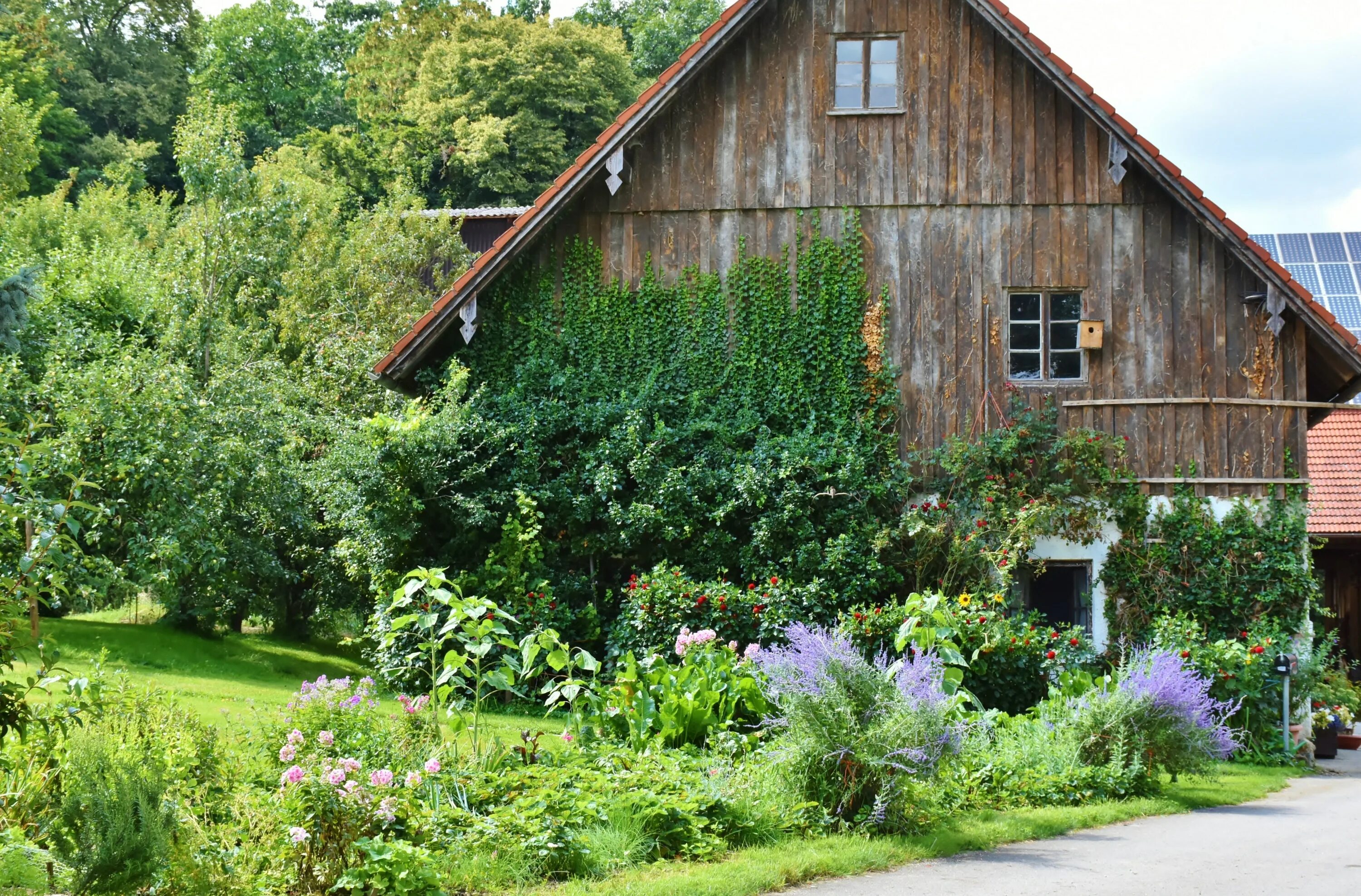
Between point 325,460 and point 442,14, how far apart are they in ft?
115

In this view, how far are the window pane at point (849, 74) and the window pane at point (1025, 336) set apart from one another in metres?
3.84

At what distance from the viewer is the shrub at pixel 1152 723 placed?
1053 centimetres

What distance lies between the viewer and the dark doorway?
53.3 feet

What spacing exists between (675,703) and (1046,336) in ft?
28.8

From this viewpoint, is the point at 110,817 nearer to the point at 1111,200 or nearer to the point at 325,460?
the point at 325,460

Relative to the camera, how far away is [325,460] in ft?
56.1

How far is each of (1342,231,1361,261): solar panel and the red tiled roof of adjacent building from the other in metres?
6.33

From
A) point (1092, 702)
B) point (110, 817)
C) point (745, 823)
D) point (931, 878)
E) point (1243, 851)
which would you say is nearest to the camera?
point (110, 817)

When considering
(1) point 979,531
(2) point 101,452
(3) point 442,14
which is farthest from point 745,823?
(3) point 442,14

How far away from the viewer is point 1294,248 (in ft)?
99.8

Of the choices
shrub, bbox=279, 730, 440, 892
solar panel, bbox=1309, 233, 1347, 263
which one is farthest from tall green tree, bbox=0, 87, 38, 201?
solar panel, bbox=1309, 233, 1347, 263

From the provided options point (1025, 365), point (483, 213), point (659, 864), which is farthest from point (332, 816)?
point (483, 213)

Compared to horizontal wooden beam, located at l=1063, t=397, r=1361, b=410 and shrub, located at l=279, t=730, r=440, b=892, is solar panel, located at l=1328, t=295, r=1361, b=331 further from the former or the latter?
shrub, located at l=279, t=730, r=440, b=892

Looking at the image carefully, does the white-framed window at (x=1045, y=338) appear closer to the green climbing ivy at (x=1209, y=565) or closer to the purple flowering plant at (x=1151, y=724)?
the green climbing ivy at (x=1209, y=565)
